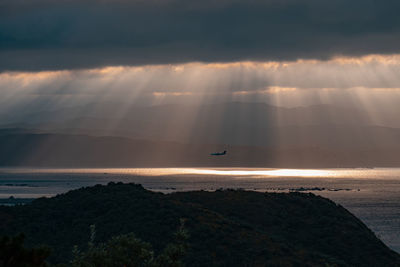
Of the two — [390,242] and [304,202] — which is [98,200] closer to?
[304,202]

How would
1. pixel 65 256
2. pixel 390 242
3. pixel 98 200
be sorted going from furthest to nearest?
pixel 390 242 → pixel 98 200 → pixel 65 256

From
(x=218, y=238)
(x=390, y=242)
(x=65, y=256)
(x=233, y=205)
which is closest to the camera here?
(x=65, y=256)

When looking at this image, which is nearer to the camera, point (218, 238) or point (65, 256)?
point (65, 256)

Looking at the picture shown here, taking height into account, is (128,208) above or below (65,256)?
above

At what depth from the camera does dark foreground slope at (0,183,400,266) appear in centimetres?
7338

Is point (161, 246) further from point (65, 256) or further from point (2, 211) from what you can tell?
point (2, 211)

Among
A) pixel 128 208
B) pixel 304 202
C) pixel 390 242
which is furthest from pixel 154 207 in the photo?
pixel 390 242

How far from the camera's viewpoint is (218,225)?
81750 millimetres

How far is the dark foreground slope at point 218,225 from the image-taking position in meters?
73.4

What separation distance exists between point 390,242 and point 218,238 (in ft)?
183

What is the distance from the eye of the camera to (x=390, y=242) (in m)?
120

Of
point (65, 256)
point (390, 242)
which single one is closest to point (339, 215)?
point (390, 242)

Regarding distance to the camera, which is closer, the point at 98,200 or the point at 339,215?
the point at 98,200

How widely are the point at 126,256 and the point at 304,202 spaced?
79164mm
